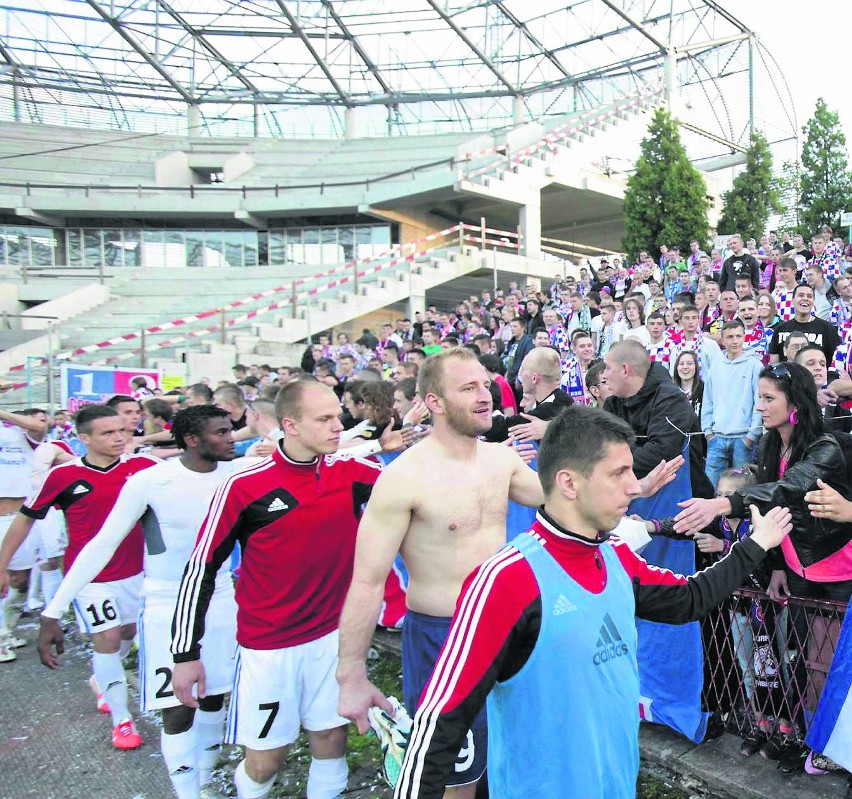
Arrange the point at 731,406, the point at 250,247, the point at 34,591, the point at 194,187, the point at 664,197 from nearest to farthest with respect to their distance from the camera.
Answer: the point at 731,406 < the point at 34,591 < the point at 664,197 < the point at 194,187 < the point at 250,247

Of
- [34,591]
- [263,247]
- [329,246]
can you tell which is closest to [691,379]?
[34,591]

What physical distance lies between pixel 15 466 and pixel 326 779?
5181mm

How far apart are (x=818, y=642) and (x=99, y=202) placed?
1330 inches

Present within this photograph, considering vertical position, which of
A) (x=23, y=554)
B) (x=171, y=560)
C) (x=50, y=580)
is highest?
(x=171, y=560)

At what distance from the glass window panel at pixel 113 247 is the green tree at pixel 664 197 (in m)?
24.0

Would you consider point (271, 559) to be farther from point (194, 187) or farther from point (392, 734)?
point (194, 187)

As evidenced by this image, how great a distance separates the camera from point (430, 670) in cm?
301

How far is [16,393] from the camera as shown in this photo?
1861 cm

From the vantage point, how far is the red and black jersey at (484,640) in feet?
6.17

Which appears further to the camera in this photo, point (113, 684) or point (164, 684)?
point (113, 684)

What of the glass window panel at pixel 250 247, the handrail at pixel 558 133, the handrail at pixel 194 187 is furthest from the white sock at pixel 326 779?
the glass window panel at pixel 250 247

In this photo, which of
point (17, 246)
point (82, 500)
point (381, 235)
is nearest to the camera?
point (82, 500)

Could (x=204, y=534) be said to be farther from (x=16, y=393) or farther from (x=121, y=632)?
(x=16, y=393)

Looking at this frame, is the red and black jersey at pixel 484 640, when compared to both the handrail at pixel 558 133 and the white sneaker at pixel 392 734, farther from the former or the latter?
the handrail at pixel 558 133
